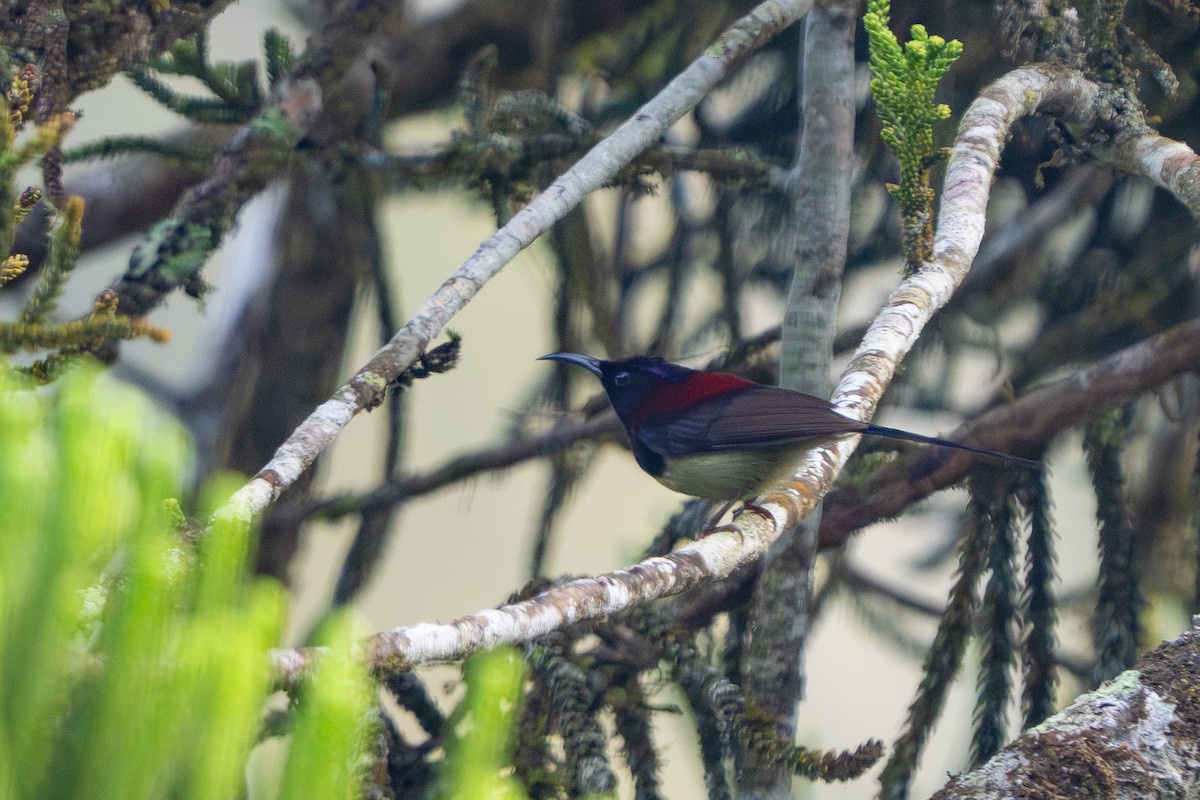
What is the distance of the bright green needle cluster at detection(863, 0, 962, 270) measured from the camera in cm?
Result: 206

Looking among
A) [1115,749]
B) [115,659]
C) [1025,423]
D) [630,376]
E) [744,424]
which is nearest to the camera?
[115,659]

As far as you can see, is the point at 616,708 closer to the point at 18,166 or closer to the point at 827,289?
the point at 827,289

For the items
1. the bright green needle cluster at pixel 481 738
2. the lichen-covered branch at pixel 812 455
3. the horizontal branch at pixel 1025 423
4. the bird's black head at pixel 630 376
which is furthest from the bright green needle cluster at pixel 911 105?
the bright green needle cluster at pixel 481 738

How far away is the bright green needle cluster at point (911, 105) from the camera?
206 cm

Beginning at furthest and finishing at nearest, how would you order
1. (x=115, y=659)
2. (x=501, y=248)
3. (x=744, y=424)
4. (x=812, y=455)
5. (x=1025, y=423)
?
(x=1025, y=423) < (x=744, y=424) < (x=812, y=455) < (x=501, y=248) < (x=115, y=659)

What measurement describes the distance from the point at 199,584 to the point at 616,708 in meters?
1.73

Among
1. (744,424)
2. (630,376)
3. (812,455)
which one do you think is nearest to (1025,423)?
(744,424)

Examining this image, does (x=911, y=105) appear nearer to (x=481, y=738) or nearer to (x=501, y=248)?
(x=501, y=248)

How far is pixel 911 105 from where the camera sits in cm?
212

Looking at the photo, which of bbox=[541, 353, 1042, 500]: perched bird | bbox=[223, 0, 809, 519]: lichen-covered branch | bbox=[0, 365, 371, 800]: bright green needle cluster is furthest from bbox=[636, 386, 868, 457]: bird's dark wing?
bbox=[0, 365, 371, 800]: bright green needle cluster

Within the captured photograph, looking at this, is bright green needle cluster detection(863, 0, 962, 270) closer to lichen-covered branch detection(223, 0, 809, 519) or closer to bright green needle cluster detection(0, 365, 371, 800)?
lichen-covered branch detection(223, 0, 809, 519)

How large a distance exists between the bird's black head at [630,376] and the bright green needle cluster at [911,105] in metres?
1.07

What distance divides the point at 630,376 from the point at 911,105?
4.30 ft

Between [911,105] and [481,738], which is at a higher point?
[911,105]
